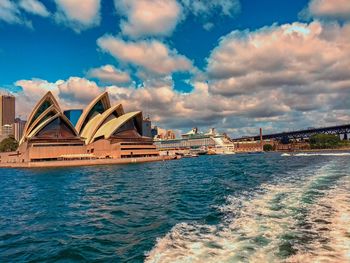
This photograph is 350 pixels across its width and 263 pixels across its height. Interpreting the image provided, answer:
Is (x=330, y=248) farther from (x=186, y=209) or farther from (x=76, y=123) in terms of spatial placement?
(x=76, y=123)

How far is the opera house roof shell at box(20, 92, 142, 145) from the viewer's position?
281 ft

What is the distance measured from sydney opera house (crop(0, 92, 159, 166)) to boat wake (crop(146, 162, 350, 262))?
75.7 metres

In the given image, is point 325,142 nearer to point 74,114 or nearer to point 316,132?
point 316,132

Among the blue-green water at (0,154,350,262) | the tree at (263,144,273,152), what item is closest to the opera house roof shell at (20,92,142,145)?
the blue-green water at (0,154,350,262)

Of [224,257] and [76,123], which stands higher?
[76,123]

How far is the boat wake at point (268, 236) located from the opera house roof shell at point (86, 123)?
79.4 meters

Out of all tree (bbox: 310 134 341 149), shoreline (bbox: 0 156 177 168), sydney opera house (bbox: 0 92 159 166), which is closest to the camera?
shoreline (bbox: 0 156 177 168)

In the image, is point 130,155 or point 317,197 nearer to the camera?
point 317,197

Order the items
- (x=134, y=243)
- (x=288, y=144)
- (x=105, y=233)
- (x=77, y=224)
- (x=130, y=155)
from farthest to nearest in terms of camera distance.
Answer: (x=288, y=144) < (x=130, y=155) < (x=77, y=224) < (x=105, y=233) < (x=134, y=243)

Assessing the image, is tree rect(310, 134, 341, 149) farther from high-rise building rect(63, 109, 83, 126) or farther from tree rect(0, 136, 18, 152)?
tree rect(0, 136, 18, 152)

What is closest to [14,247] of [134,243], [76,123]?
[134,243]

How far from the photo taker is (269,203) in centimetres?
1424

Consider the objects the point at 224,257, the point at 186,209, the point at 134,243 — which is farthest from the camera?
the point at 186,209

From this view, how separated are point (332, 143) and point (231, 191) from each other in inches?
5716
